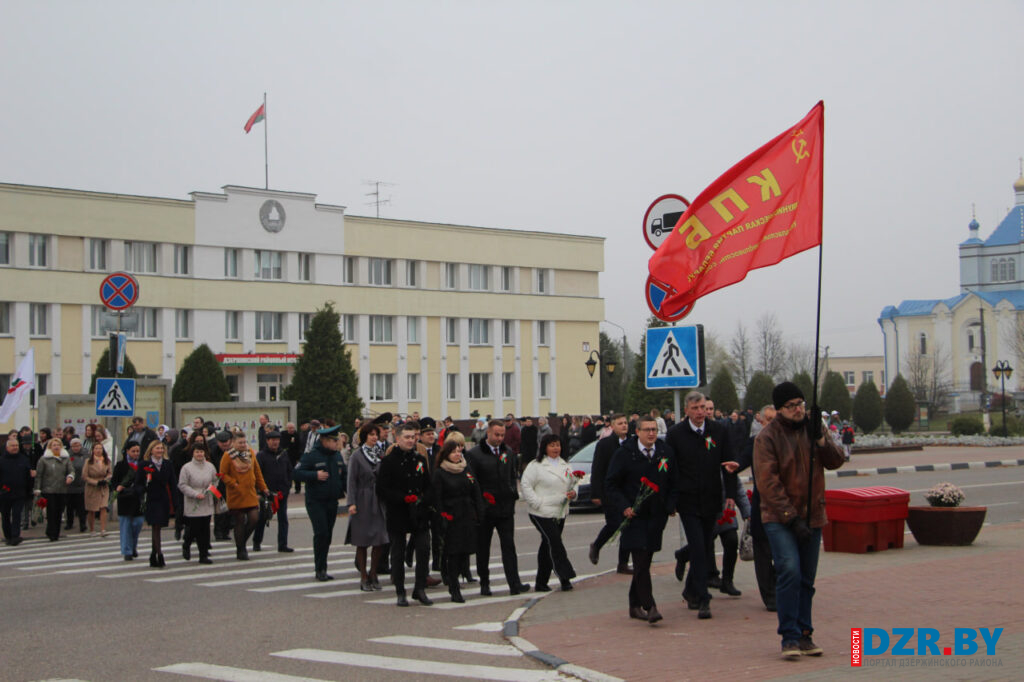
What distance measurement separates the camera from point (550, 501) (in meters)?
12.2

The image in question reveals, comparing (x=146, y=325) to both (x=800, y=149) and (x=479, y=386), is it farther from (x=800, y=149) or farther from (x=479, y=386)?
(x=800, y=149)

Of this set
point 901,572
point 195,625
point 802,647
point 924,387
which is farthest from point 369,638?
point 924,387

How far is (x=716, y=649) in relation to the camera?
857 cm

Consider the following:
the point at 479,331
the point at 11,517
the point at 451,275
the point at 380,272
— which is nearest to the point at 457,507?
the point at 11,517

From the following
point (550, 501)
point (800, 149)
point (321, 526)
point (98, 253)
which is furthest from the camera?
point (98, 253)

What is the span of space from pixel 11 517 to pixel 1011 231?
426ft

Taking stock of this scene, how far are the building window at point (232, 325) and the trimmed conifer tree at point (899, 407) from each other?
39659mm

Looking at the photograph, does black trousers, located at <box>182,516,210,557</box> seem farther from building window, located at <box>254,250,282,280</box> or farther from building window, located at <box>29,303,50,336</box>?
building window, located at <box>254,250,282,280</box>

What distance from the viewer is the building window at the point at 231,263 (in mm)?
60562

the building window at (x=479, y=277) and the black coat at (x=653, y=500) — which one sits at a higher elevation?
the building window at (x=479, y=277)

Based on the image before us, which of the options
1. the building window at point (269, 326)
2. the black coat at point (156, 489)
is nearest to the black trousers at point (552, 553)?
the black coat at point (156, 489)

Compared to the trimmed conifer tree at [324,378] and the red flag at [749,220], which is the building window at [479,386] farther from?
the red flag at [749,220]

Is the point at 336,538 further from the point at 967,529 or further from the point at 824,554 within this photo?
the point at 967,529

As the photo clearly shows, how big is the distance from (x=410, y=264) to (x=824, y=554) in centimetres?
5426
